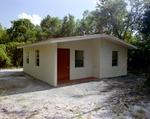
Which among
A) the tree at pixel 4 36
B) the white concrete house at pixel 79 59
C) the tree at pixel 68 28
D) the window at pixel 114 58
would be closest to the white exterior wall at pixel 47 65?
the white concrete house at pixel 79 59

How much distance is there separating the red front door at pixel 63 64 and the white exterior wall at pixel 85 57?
227mm

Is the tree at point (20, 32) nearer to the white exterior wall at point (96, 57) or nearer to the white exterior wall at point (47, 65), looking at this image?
the white exterior wall at point (47, 65)

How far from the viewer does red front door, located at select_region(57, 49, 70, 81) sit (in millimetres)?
7648

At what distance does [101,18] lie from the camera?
15.4 meters

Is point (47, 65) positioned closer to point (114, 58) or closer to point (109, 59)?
point (109, 59)

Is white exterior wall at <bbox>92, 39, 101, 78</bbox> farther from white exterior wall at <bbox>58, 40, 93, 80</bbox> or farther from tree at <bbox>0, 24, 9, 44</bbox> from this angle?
tree at <bbox>0, 24, 9, 44</bbox>

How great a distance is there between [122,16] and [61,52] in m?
10.7

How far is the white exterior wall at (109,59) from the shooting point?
8820mm

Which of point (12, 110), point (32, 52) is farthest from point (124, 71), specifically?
point (12, 110)

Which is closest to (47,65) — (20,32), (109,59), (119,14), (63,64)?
(63,64)

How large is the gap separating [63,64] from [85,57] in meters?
1.82

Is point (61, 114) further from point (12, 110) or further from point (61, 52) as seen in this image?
point (61, 52)

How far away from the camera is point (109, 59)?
364 inches

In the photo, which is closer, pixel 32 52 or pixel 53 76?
pixel 53 76
